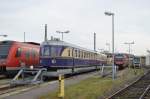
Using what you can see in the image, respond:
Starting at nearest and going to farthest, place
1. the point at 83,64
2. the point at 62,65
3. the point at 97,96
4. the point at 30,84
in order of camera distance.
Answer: the point at 97,96, the point at 30,84, the point at 62,65, the point at 83,64

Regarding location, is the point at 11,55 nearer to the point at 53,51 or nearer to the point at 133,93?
the point at 53,51

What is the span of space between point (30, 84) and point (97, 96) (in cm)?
709

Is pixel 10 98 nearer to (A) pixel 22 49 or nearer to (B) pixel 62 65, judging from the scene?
(B) pixel 62 65

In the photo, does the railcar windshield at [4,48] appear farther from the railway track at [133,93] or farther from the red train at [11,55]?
the railway track at [133,93]

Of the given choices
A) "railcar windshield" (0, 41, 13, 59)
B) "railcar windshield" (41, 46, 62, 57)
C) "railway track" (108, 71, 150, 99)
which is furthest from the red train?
"railway track" (108, 71, 150, 99)

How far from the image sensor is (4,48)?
35.5 metres

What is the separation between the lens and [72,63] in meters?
36.4

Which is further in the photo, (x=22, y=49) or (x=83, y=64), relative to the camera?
(x=83, y=64)

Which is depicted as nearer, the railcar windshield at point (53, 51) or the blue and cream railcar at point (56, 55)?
the blue and cream railcar at point (56, 55)

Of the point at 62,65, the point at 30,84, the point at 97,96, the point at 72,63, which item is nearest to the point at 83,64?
the point at 72,63

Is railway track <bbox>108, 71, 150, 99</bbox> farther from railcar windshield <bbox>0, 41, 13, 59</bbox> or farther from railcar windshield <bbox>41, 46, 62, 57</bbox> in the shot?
railcar windshield <bbox>0, 41, 13, 59</bbox>

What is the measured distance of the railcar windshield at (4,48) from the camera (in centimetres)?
3503

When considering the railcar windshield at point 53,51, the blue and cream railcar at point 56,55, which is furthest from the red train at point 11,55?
the railcar windshield at point 53,51

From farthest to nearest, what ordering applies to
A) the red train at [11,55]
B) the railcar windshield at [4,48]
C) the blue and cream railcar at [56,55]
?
the railcar windshield at [4,48] < the red train at [11,55] < the blue and cream railcar at [56,55]
